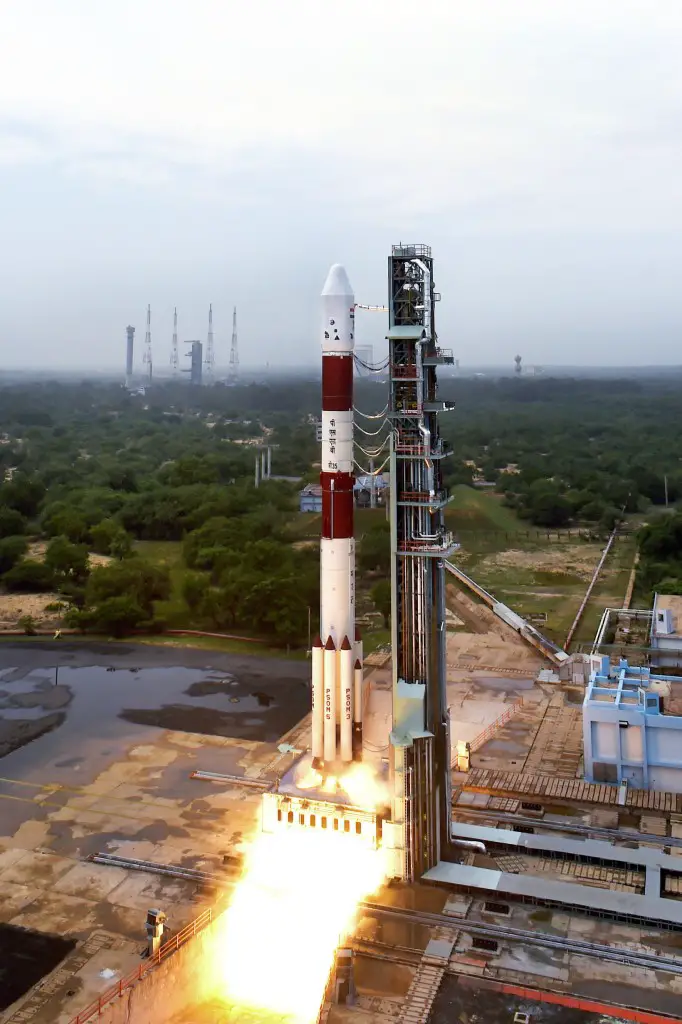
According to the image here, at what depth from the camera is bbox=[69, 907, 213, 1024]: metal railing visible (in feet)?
61.8

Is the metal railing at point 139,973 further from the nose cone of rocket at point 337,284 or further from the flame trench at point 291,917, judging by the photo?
the nose cone of rocket at point 337,284

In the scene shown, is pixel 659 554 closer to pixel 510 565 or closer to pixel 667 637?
pixel 510 565

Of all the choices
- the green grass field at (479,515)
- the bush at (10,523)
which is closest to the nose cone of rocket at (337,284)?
the bush at (10,523)

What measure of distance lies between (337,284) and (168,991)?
19173 millimetres

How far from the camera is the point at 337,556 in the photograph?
91.3ft

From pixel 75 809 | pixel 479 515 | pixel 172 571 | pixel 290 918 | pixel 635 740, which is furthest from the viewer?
pixel 479 515

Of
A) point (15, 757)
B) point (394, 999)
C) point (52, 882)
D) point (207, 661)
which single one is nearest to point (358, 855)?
point (394, 999)

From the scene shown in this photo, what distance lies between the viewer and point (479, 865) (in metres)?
25.5

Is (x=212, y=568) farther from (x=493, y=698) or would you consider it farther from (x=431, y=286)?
(x=431, y=286)

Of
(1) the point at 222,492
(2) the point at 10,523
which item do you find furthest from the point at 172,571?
(1) the point at 222,492

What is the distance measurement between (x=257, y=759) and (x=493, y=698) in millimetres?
11552

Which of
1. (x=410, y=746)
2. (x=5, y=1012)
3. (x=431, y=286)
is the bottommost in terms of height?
(x=5, y=1012)

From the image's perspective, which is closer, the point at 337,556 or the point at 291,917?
the point at 291,917

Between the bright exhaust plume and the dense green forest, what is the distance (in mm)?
20615
